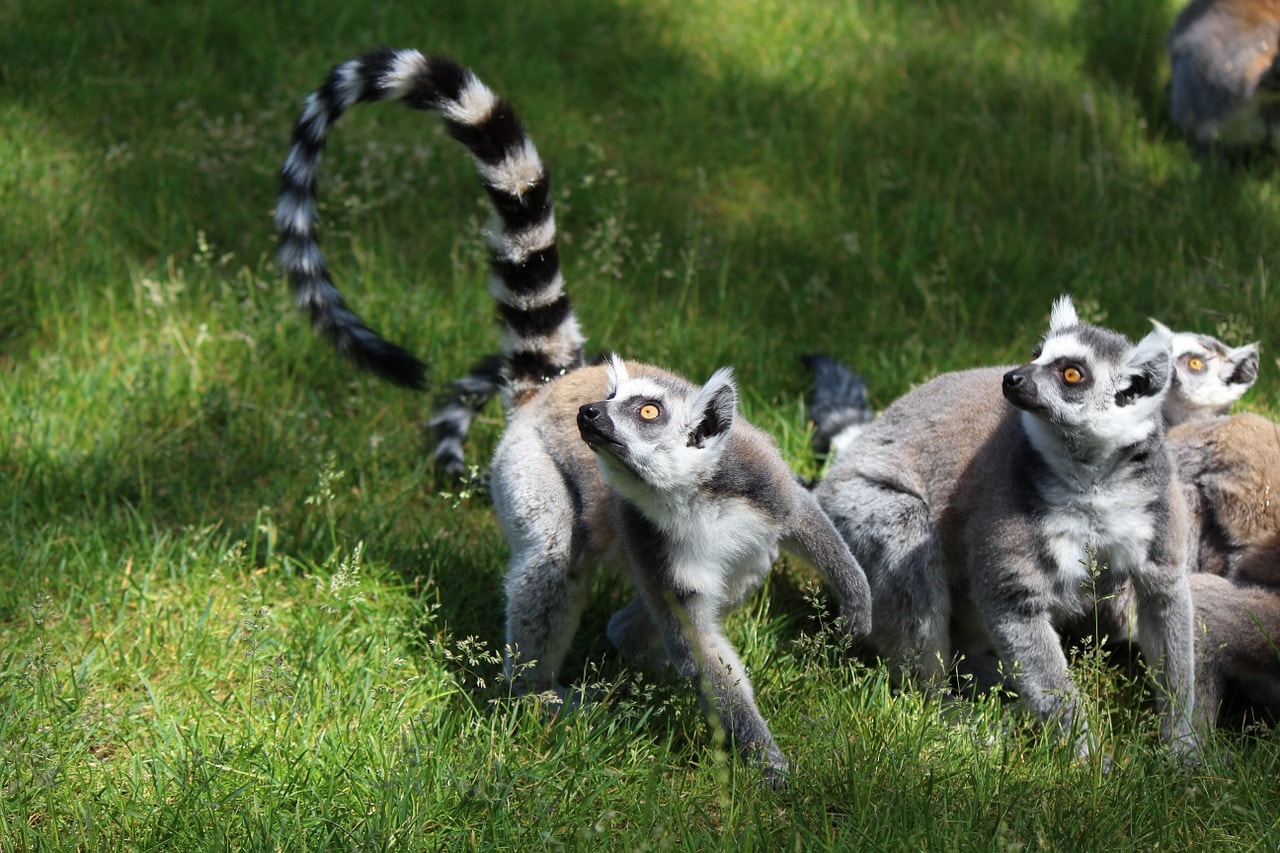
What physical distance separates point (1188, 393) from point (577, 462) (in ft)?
7.57

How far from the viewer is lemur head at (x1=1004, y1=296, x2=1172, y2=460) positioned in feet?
11.1

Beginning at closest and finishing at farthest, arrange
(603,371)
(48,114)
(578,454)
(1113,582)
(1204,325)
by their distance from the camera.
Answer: (1113,582), (578,454), (603,371), (1204,325), (48,114)

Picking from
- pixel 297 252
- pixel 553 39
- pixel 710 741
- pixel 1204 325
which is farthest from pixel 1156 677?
pixel 553 39

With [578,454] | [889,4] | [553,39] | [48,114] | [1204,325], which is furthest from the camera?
[889,4]

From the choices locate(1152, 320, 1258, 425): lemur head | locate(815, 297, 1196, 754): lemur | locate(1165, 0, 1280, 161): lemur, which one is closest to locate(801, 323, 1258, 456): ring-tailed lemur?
locate(1152, 320, 1258, 425): lemur head

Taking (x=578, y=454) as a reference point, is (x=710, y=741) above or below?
below

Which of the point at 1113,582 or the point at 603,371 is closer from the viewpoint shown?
the point at 1113,582

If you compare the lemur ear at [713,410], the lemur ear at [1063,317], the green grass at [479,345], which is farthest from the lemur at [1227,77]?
the lemur ear at [713,410]

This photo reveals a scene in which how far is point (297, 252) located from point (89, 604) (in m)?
1.33

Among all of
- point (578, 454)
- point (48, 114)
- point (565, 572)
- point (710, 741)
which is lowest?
point (710, 741)

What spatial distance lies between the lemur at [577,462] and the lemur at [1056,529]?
0.36 metres

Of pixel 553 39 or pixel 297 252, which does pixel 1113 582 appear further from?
pixel 553 39

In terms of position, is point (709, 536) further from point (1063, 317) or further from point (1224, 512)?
point (1224, 512)

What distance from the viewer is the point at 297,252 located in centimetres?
407
